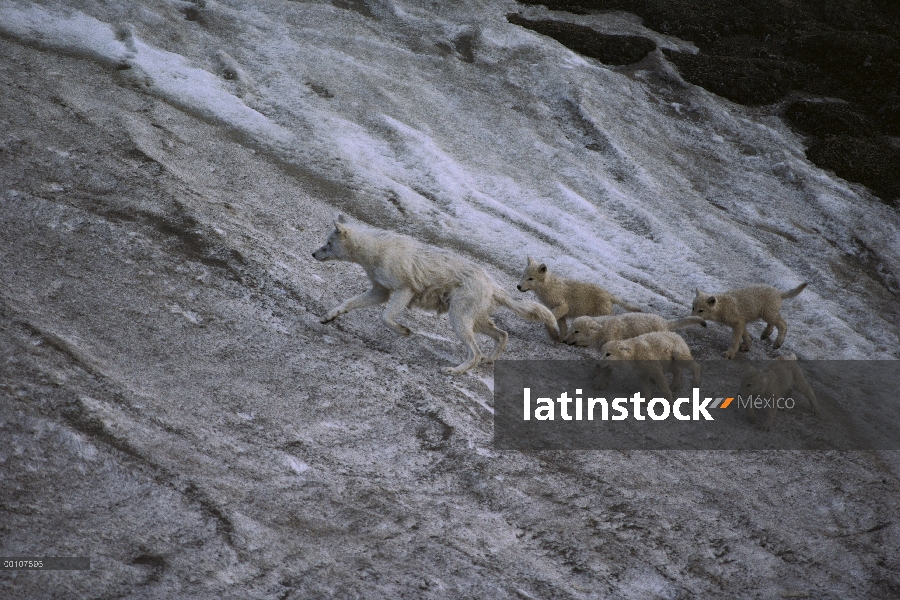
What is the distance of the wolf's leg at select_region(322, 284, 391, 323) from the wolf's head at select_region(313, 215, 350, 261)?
0.62m

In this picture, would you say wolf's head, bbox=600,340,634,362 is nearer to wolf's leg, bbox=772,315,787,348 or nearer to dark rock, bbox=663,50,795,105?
wolf's leg, bbox=772,315,787,348

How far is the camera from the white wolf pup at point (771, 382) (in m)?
10.0

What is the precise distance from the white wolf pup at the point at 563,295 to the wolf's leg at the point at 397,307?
2385 millimetres

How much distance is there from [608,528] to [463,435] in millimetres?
1860

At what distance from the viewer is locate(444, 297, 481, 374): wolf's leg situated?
394 inches

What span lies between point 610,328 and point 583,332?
41cm

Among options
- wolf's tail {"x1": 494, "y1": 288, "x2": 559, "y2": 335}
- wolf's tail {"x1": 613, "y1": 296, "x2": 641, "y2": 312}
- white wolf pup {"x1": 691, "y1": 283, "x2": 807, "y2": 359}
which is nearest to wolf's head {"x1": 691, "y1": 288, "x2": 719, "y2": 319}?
white wolf pup {"x1": 691, "y1": 283, "x2": 807, "y2": 359}

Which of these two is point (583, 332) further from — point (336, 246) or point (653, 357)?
point (336, 246)

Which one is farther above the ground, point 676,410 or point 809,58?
point 809,58

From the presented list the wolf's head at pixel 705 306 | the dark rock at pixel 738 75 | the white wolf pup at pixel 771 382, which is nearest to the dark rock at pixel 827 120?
the dark rock at pixel 738 75

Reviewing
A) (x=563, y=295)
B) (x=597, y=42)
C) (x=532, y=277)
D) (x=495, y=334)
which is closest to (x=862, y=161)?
(x=597, y=42)

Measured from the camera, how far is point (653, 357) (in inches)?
391

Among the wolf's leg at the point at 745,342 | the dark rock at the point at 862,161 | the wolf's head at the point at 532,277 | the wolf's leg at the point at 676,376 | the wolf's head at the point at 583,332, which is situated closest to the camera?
the wolf's leg at the point at 676,376

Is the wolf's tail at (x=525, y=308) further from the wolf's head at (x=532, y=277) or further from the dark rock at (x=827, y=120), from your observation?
the dark rock at (x=827, y=120)
